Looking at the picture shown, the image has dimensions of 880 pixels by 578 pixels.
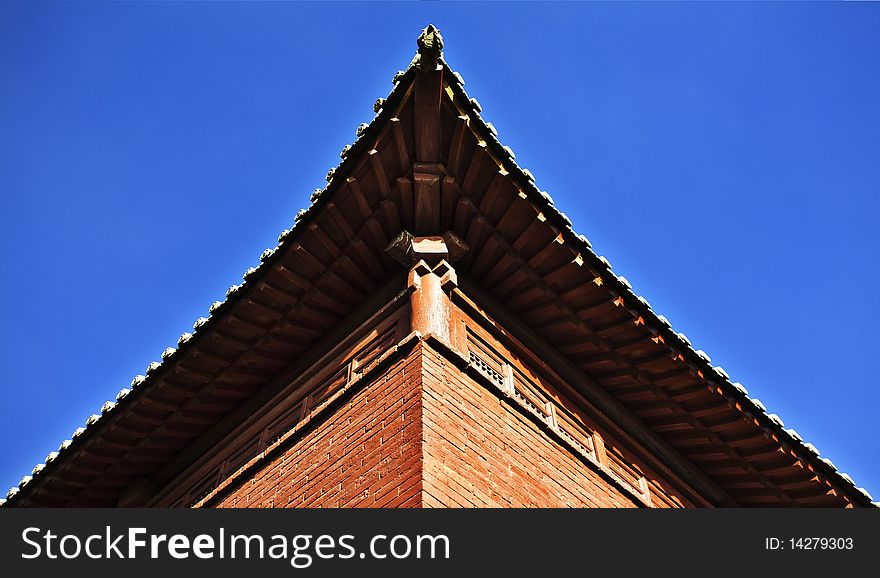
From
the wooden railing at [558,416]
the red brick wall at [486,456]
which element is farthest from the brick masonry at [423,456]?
the wooden railing at [558,416]

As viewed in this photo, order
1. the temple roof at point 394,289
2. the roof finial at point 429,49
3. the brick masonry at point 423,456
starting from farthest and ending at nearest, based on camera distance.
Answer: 1. the temple roof at point 394,289
2. the roof finial at point 429,49
3. the brick masonry at point 423,456

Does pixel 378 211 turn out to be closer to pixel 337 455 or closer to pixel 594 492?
pixel 337 455

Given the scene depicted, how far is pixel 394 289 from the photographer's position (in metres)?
7.39

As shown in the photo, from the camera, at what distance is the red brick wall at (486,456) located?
5.28 m

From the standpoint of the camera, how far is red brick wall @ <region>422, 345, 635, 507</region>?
5281 mm

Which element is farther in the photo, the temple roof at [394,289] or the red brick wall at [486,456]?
the temple roof at [394,289]

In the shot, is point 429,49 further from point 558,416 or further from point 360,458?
point 558,416

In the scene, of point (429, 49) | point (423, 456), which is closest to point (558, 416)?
point (423, 456)

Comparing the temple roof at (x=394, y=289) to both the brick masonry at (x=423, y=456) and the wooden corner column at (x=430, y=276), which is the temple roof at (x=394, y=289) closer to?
the wooden corner column at (x=430, y=276)

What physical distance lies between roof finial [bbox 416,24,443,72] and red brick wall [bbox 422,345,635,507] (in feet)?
7.40

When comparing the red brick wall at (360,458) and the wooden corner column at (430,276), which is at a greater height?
the wooden corner column at (430,276)

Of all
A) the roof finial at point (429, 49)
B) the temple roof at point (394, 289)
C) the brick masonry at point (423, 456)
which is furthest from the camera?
the temple roof at point (394, 289)
